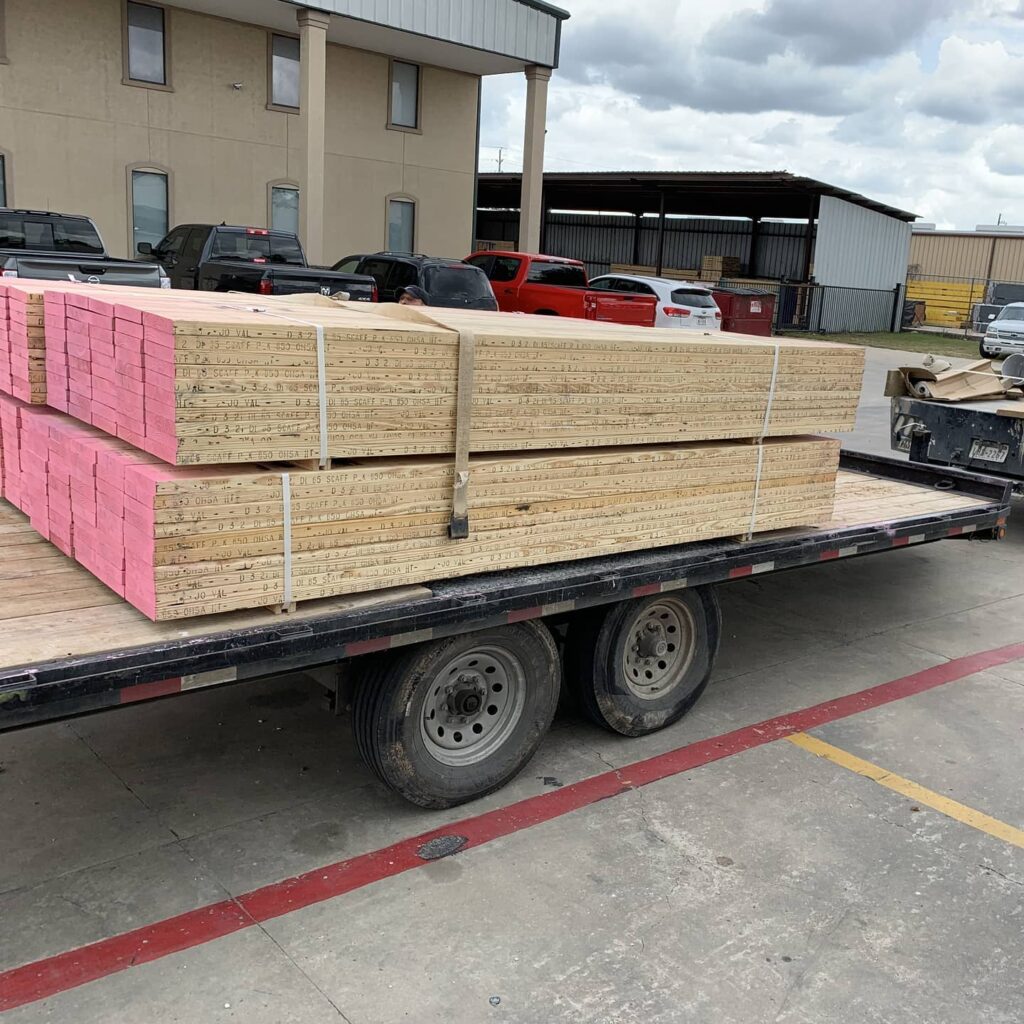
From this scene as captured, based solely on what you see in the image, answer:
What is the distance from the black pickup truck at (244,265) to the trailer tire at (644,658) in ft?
32.1

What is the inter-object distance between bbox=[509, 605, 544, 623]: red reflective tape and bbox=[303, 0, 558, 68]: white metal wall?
17452 millimetres

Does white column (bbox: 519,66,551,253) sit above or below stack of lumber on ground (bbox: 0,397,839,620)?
above

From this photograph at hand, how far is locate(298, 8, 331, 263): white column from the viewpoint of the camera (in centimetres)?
1912

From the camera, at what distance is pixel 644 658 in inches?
215

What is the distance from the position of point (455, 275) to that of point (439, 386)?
1280cm

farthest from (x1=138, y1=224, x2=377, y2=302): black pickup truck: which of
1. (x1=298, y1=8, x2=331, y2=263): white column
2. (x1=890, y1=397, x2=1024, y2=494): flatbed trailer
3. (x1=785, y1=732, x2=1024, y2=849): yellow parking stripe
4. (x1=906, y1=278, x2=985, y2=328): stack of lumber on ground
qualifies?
(x1=906, y1=278, x2=985, y2=328): stack of lumber on ground

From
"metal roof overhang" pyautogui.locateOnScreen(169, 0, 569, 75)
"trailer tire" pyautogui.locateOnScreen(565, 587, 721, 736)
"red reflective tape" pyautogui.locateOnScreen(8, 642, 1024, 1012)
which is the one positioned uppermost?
"metal roof overhang" pyautogui.locateOnScreen(169, 0, 569, 75)

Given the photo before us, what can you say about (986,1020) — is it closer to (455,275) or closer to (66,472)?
(66,472)

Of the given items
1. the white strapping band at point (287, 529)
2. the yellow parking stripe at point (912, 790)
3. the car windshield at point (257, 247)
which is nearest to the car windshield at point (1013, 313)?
the car windshield at point (257, 247)

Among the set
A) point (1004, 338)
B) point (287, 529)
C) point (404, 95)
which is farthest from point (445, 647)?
point (1004, 338)

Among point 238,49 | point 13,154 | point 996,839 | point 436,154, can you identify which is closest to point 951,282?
point 436,154

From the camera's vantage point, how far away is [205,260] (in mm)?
15367

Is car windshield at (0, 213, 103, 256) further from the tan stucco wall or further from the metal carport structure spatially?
the metal carport structure

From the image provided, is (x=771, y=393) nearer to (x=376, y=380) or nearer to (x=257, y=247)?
(x=376, y=380)
